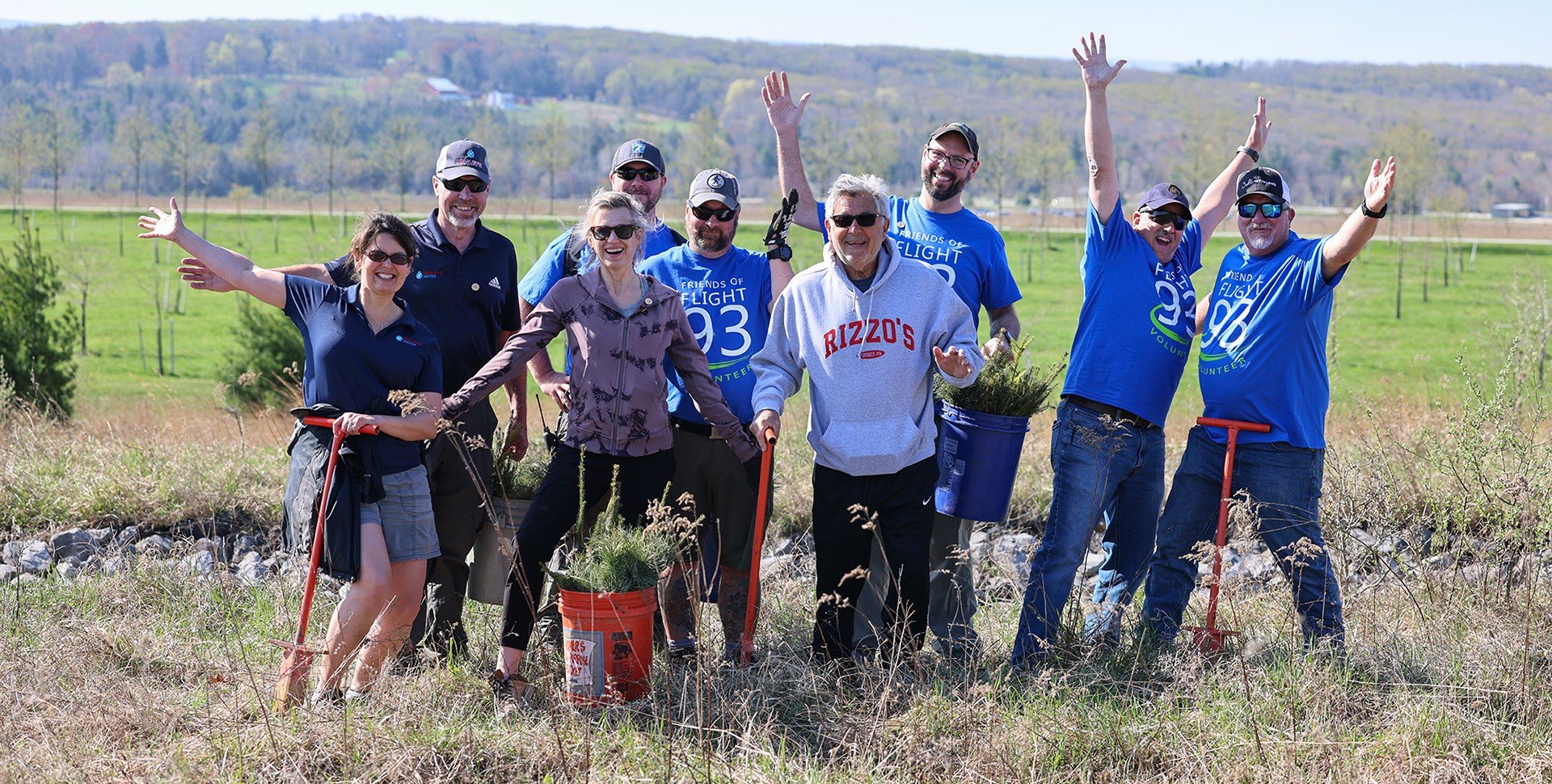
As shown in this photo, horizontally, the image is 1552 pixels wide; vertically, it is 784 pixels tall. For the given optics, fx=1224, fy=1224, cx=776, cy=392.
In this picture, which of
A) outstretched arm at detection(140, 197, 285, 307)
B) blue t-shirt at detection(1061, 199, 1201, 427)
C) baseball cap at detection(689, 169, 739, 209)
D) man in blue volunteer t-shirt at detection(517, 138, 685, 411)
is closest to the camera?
outstretched arm at detection(140, 197, 285, 307)

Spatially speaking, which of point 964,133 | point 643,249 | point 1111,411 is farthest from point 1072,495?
point 643,249

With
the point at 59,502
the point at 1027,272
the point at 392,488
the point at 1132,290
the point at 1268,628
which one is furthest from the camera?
the point at 1027,272

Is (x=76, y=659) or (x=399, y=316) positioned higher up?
(x=399, y=316)

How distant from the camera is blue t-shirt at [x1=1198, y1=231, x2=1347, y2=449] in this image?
15.6 ft

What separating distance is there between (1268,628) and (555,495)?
315 cm

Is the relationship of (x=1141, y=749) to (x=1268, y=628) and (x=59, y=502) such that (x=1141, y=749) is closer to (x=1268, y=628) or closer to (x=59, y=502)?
(x=1268, y=628)

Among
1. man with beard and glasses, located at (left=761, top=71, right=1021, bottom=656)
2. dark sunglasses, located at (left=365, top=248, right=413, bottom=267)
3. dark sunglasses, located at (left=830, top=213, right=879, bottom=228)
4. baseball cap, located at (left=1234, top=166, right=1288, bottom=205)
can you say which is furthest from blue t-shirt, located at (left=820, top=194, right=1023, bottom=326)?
dark sunglasses, located at (left=365, top=248, right=413, bottom=267)

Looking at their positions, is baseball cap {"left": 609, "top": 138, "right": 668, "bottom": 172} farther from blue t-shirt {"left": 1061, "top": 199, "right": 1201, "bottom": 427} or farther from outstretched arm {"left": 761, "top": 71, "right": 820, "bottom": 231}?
blue t-shirt {"left": 1061, "top": 199, "right": 1201, "bottom": 427}

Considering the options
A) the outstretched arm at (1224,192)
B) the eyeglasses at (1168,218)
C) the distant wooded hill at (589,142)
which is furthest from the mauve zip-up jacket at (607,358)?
the distant wooded hill at (589,142)

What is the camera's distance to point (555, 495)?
4672 millimetres

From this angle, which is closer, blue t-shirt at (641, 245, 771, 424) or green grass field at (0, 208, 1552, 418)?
blue t-shirt at (641, 245, 771, 424)

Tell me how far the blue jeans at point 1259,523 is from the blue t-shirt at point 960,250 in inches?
40.5

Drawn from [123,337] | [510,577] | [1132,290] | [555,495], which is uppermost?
[1132,290]

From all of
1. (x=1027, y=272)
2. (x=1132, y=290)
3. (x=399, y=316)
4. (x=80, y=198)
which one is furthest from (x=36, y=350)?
(x=80, y=198)
